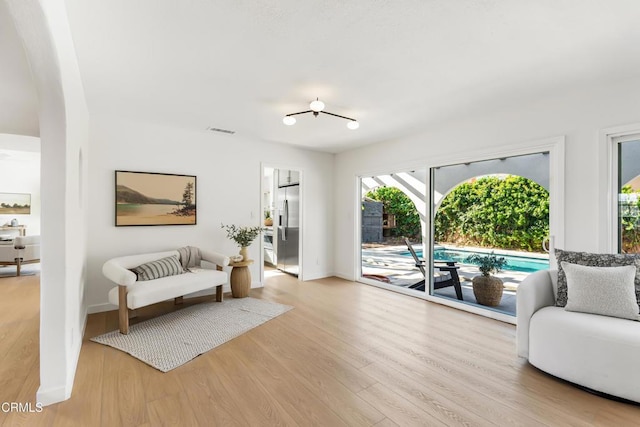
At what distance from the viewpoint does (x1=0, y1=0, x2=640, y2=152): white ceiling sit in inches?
73.7

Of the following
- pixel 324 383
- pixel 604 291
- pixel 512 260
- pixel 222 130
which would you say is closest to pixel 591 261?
pixel 604 291

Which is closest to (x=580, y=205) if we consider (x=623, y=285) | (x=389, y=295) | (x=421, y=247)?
(x=623, y=285)

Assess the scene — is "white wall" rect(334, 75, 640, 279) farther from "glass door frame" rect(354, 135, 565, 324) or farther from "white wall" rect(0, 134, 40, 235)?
"white wall" rect(0, 134, 40, 235)

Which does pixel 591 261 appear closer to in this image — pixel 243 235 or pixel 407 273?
pixel 407 273

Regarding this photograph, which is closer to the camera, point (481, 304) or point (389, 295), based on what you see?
point (481, 304)

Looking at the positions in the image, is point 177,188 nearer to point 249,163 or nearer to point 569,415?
point 249,163

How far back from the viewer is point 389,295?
15.3 ft

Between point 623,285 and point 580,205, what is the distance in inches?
38.4

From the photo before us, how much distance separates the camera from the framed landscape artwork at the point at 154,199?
396 centimetres

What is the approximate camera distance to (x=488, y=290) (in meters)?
3.86

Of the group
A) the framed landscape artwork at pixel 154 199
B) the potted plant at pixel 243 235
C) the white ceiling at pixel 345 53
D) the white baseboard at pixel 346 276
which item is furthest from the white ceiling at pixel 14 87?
the white baseboard at pixel 346 276

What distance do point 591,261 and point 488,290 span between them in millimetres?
1418

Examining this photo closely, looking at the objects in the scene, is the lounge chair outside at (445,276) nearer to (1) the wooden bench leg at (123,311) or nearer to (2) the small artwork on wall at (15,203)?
(1) the wooden bench leg at (123,311)

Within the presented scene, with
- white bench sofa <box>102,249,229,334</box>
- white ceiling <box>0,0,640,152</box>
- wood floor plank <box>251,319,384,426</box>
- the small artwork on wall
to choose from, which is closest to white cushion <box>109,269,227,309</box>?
white bench sofa <box>102,249,229,334</box>
